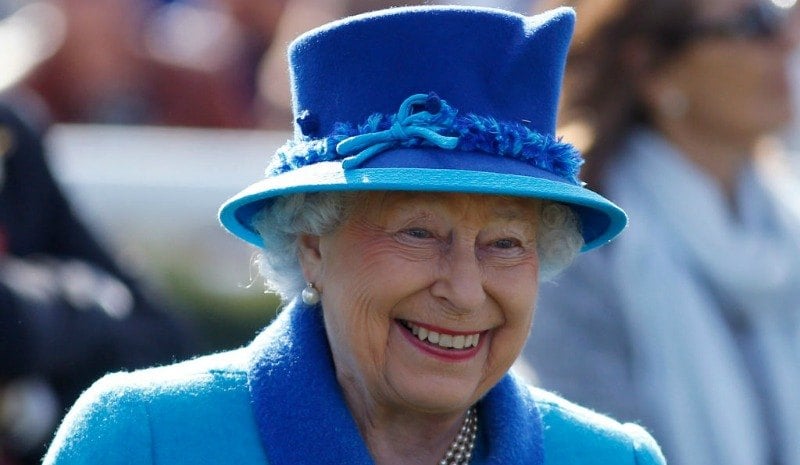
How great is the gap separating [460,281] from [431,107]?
36 centimetres

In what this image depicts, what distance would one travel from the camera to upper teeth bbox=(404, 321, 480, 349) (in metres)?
Result: 3.14

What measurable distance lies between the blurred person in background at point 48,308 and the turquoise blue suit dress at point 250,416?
51.5 inches

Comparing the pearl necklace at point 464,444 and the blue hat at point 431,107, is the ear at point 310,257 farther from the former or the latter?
the pearl necklace at point 464,444

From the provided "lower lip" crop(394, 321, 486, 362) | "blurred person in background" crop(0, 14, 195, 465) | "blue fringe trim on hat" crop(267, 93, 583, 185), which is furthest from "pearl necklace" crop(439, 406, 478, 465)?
"blurred person in background" crop(0, 14, 195, 465)

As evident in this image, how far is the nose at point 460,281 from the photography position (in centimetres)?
309

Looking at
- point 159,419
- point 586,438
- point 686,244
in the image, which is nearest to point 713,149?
point 686,244

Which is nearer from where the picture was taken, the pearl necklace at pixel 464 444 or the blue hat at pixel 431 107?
the blue hat at pixel 431 107

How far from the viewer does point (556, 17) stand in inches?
126

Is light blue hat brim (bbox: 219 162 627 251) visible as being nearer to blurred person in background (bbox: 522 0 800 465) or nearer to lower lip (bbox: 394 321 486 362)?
lower lip (bbox: 394 321 486 362)

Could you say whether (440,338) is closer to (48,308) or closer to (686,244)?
(48,308)

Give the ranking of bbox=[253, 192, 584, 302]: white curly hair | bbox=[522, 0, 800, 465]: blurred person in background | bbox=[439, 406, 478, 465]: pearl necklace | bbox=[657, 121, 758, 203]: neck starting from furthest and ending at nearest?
bbox=[657, 121, 758, 203]: neck
bbox=[522, 0, 800, 465]: blurred person in background
bbox=[439, 406, 478, 465]: pearl necklace
bbox=[253, 192, 584, 302]: white curly hair

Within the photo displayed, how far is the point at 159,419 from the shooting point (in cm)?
314

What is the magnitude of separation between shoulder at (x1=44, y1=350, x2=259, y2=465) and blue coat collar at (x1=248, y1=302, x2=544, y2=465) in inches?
2.1

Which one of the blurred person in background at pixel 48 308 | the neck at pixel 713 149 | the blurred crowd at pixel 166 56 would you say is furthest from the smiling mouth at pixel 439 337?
the blurred crowd at pixel 166 56
